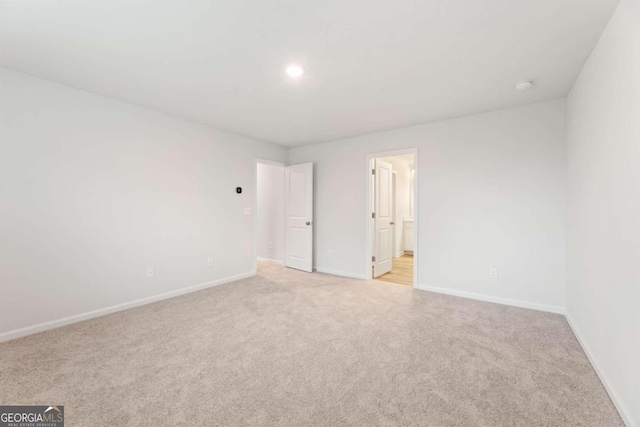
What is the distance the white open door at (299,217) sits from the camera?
5.06 metres

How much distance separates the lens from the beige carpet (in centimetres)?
157

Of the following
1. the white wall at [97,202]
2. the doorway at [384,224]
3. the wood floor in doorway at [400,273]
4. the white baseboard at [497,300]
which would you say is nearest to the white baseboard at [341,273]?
the doorway at [384,224]

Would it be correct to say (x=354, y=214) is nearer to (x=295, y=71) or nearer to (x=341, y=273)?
(x=341, y=273)

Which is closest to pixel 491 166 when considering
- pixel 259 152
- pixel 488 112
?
pixel 488 112

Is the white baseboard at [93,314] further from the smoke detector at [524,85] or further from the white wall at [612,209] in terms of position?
the smoke detector at [524,85]

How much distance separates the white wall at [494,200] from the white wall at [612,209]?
599mm

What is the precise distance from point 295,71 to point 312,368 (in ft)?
8.25

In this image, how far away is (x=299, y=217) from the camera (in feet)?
17.2

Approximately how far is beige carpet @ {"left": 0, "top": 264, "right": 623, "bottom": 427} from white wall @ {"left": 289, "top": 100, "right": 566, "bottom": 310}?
0.50 m

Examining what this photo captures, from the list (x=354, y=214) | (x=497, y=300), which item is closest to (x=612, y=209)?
(x=497, y=300)

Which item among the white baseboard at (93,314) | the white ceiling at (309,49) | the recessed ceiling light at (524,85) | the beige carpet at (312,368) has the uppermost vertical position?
the white ceiling at (309,49)

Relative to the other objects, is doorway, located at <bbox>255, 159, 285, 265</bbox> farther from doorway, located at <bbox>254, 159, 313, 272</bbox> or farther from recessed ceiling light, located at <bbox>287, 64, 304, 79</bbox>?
recessed ceiling light, located at <bbox>287, 64, 304, 79</bbox>

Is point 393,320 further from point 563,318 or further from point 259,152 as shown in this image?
point 259,152

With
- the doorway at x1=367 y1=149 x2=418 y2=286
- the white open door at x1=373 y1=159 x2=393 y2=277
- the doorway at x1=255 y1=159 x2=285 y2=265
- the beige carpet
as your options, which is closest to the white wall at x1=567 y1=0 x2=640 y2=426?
the beige carpet
